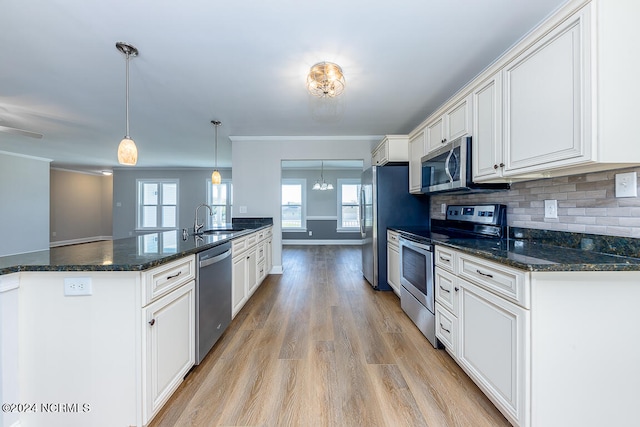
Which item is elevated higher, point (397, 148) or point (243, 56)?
point (243, 56)

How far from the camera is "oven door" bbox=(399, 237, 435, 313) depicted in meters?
2.14

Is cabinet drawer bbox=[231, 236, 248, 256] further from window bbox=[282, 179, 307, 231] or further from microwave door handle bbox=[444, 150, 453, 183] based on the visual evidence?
window bbox=[282, 179, 307, 231]

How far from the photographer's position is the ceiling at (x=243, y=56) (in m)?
1.61

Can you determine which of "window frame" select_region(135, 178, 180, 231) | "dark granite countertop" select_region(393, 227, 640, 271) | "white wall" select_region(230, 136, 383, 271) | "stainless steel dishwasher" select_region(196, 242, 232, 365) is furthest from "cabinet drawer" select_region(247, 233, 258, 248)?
"window frame" select_region(135, 178, 180, 231)

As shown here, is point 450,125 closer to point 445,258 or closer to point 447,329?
point 445,258

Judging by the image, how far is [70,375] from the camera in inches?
49.3

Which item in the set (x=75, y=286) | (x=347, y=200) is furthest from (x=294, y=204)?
(x=75, y=286)

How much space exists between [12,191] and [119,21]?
6916 mm

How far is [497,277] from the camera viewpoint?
1.36 meters

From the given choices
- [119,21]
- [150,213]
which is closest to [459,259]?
[119,21]

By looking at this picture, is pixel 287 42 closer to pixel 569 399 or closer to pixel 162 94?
pixel 162 94

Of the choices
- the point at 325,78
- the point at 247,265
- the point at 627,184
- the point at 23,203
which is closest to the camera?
the point at 627,184

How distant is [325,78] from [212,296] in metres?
1.93

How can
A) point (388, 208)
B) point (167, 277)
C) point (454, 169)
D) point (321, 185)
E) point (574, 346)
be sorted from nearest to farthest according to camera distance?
point (574, 346) < point (167, 277) < point (454, 169) < point (388, 208) < point (321, 185)
